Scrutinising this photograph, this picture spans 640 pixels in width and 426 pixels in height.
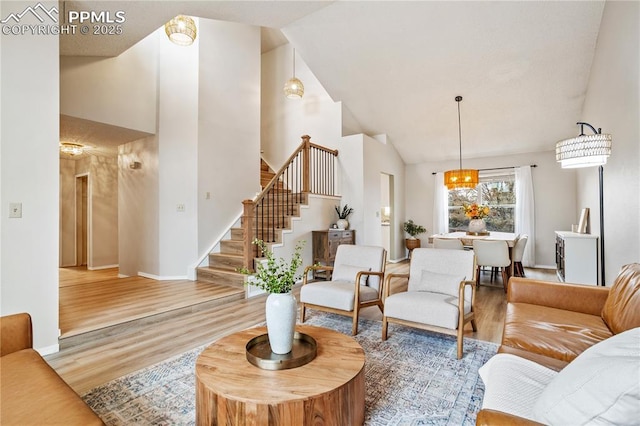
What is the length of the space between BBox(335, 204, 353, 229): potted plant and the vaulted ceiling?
5.78 ft

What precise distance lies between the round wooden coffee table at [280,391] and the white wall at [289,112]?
17.6ft

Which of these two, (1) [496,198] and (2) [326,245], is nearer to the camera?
(2) [326,245]

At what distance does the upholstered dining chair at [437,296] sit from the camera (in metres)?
2.59

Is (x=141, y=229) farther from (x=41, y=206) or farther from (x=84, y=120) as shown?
(x=41, y=206)

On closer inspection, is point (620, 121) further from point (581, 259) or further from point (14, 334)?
point (14, 334)

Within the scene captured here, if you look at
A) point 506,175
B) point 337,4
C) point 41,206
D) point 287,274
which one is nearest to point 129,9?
point 41,206

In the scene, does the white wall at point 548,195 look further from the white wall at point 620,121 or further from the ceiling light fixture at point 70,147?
the ceiling light fixture at point 70,147

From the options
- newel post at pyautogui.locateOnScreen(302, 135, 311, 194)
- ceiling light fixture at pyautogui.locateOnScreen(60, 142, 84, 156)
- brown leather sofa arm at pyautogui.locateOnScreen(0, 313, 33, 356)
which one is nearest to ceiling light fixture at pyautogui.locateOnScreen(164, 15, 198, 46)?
newel post at pyautogui.locateOnScreen(302, 135, 311, 194)

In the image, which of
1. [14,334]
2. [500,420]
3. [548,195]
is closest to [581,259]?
[548,195]

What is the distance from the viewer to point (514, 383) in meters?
1.36

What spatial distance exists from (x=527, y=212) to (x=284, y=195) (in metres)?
5.39

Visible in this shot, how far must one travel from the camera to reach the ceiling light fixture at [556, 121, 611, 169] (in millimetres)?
2873

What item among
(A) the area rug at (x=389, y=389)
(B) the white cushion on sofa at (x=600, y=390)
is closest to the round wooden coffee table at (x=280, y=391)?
(A) the area rug at (x=389, y=389)

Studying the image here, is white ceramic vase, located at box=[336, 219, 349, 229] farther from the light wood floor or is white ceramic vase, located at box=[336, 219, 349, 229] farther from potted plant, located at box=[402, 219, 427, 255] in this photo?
potted plant, located at box=[402, 219, 427, 255]
